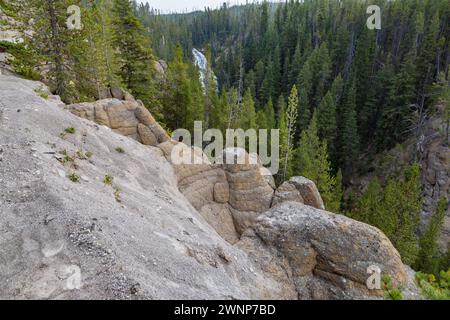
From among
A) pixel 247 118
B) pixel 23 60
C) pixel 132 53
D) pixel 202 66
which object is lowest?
pixel 247 118

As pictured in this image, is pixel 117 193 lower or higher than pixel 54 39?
lower

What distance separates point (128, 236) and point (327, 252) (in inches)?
285

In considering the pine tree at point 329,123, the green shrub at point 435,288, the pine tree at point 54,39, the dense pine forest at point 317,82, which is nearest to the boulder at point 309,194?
the dense pine forest at point 317,82

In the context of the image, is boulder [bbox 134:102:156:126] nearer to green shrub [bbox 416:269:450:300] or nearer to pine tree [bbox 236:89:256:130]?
green shrub [bbox 416:269:450:300]

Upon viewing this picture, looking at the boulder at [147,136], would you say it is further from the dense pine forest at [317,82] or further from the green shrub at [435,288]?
the green shrub at [435,288]

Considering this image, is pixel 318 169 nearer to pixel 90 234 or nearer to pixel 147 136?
pixel 147 136

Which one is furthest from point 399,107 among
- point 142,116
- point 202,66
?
point 202,66

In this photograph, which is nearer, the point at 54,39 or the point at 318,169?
the point at 54,39

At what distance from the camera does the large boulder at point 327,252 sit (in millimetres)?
10789

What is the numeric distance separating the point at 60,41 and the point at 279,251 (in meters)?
21.5

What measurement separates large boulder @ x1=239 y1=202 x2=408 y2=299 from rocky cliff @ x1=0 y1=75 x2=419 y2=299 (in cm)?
4

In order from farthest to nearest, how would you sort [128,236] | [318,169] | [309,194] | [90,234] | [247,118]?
1. [247,118]
2. [318,169]
3. [309,194]
4. [128,236]
5. [90,234]

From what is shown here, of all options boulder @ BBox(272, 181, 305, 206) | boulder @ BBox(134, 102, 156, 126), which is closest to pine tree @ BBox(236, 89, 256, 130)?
boulder @ BBox(134, 102, 156, 126)

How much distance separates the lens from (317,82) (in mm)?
65688
